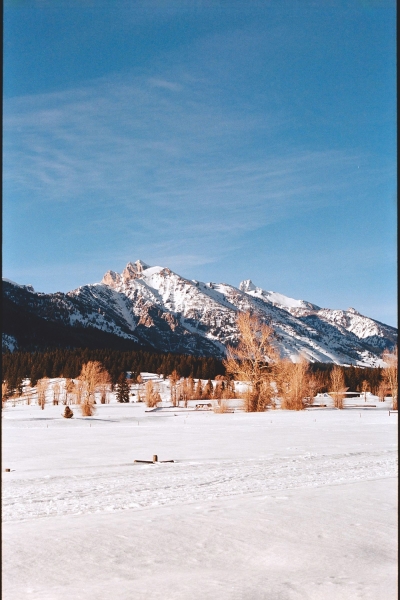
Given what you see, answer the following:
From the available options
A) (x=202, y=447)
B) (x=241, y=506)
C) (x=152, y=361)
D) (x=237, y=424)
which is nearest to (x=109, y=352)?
(x=152, y=361)

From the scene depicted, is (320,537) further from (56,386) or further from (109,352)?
(109,352)

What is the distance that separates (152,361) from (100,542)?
13531 cm

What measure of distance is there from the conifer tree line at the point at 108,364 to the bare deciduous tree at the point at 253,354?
7823cm

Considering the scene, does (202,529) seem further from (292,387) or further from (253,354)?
(292,387)

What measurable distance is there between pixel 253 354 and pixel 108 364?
92281mm

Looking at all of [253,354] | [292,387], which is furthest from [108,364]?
[253,354]

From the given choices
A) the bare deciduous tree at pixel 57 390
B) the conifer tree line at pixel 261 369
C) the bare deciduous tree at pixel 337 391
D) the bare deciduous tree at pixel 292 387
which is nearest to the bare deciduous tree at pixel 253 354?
the conifer tree line at pixel 261 369

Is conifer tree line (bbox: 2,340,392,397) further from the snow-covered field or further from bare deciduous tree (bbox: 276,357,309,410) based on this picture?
the snow-covered field

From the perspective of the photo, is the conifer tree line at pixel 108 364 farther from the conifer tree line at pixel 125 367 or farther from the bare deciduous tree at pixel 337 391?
the bare deciduous tree at pixel 337 391

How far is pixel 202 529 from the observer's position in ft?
27.5

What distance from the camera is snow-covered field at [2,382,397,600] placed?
5977mm

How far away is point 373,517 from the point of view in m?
9.27

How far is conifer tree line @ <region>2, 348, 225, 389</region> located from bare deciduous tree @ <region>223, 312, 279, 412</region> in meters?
78.2

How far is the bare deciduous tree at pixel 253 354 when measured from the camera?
4153 cm
